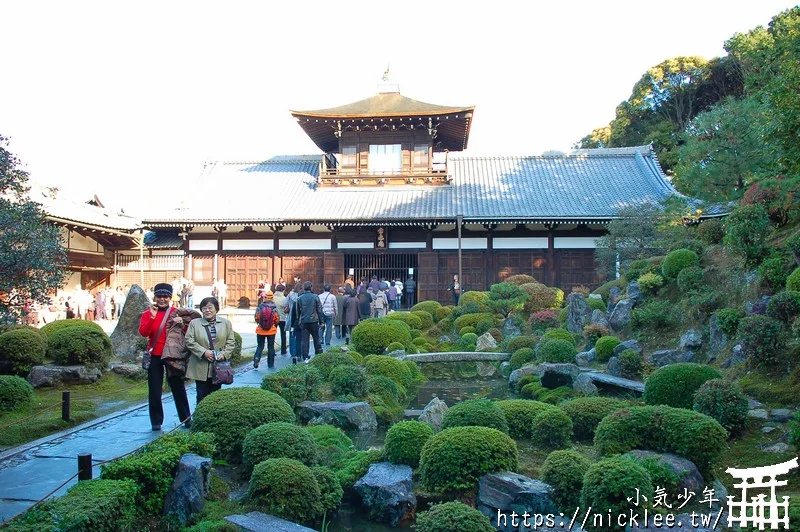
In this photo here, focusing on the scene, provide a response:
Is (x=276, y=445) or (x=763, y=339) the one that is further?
(x=763, y=339)

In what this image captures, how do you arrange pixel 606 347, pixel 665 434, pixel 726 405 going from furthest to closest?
pixel 606 347 → pixel 726 405 → pixel 665 434

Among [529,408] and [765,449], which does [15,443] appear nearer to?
[529,408]

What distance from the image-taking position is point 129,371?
10.6 m

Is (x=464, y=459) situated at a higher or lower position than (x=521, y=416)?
higher

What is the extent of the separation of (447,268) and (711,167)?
38.2 ft

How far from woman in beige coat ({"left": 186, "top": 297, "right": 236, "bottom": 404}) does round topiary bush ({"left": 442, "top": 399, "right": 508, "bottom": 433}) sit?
9.25ft

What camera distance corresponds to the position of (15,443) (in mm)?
6836

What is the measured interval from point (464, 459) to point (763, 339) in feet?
15.7

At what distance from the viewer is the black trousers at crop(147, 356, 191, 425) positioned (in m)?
7.07

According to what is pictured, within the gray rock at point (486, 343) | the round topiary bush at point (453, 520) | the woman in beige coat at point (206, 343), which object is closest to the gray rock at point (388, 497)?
the round topiary bush at point (453, 520)

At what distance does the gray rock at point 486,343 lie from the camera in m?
15.1

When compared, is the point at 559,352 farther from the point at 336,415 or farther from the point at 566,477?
the point at 566,477

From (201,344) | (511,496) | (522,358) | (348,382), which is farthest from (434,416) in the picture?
(522,358)

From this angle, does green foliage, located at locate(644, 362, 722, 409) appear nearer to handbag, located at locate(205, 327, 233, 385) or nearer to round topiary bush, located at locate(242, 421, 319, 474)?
round topiary bush, located at locate(242, 421, 319, 474)
